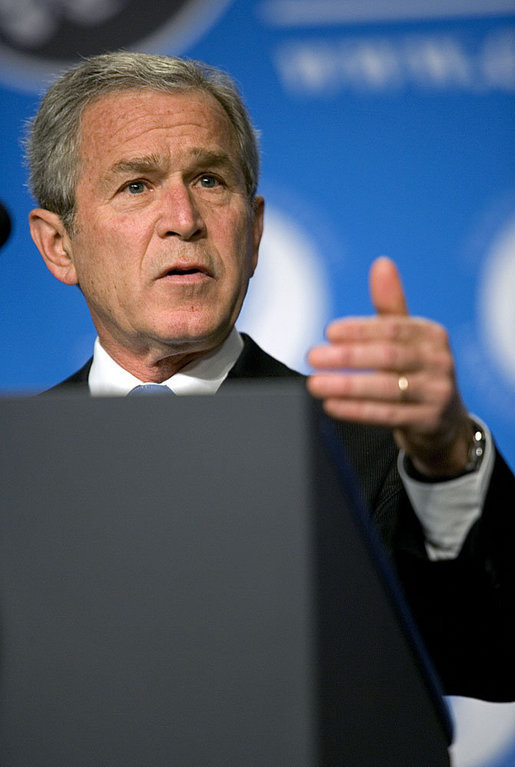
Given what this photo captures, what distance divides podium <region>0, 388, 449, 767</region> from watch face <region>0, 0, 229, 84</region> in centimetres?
192

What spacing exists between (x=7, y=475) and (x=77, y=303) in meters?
1.85

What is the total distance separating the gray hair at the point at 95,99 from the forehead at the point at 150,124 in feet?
0.06

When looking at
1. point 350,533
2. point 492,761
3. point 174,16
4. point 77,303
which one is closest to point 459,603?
point 350,533

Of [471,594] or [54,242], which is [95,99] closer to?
[54,242]

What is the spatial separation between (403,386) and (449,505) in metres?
0.16

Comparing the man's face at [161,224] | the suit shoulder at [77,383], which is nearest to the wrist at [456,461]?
the man's face at [161,224]

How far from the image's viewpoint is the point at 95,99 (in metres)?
1.50

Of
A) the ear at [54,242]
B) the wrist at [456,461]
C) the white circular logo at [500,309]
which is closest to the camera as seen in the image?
the wrist at [456,461]

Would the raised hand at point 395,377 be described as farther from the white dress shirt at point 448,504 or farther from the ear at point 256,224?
the ear at point 256,224

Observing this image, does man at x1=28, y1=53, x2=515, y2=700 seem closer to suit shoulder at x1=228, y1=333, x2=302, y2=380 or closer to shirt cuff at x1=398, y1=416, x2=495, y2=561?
suit shoulder at x1=228, y1=333, x2=302, y2=380

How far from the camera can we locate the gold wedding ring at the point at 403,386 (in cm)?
66

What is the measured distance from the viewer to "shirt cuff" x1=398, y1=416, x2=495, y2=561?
77 cm

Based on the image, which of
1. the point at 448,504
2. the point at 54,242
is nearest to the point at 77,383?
the point at 54,242

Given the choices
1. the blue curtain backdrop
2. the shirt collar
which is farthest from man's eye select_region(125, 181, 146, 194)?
the blue curtain backdrop
